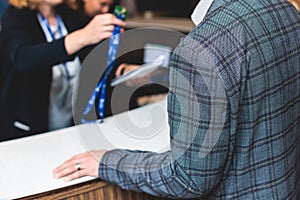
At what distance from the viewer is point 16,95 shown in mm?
1846

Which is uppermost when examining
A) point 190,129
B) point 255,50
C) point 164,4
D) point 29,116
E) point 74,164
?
point 255,50

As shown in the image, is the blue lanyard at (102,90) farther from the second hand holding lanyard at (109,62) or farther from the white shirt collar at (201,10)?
the white shirt collar at (201,10)

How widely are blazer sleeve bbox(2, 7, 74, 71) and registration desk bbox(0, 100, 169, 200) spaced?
0.26 meters

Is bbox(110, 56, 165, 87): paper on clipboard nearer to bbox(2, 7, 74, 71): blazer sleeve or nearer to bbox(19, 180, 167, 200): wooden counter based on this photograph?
bbox(2, 7, 74, 71): blazer sleeve

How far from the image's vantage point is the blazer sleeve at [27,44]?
1.61m

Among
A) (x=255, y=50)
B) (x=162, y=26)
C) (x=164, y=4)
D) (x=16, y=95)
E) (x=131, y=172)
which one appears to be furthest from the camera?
(x=164, y=4)

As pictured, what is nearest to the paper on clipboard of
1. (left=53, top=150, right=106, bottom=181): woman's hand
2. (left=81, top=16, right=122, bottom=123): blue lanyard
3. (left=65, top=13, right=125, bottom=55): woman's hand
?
(left=81, top=16, right=122, bottom=123): blue lanyard

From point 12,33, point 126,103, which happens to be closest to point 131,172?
point 126,103

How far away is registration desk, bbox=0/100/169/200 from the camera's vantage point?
121cm

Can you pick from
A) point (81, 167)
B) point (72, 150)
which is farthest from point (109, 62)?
point (81, 167)

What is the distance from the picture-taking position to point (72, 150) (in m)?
1.38

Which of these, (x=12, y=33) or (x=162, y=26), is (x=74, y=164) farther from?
(x=162, y=26)

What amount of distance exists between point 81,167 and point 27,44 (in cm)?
63

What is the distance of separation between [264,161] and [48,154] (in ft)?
1.89
